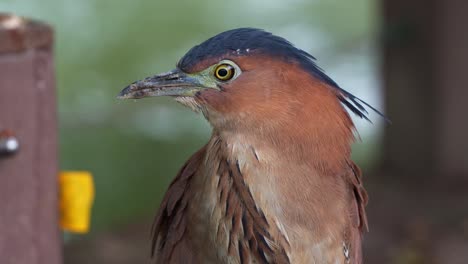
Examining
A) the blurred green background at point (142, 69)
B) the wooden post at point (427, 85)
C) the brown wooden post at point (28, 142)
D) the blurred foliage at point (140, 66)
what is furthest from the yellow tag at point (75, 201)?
the wooden post at point (427, 85)

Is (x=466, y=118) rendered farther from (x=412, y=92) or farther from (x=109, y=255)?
(x=109, y=255)

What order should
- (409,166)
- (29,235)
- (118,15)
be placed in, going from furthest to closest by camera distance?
(118,15) < (409,166) < (29,235)

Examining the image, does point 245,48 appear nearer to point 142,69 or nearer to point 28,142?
point 28,142

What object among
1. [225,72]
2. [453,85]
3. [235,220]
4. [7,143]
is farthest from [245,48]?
[453,85]

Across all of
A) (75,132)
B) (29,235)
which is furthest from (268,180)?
(75,132)

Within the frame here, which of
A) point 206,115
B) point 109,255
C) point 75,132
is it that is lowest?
point 109,255

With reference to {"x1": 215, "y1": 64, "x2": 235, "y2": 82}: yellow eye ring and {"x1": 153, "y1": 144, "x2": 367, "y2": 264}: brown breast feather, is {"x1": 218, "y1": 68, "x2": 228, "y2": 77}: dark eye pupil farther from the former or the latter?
{"x1": 153, "y1": 144, "x2": 367, "y2": 264}: brown breast feather
